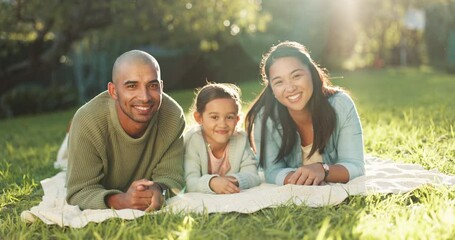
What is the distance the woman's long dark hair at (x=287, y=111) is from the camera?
152 inches

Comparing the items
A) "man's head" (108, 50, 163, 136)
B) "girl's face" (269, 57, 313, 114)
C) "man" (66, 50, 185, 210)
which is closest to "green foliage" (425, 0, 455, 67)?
"girl's face" (269, 57, 313, 114)

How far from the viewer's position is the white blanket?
3127mm

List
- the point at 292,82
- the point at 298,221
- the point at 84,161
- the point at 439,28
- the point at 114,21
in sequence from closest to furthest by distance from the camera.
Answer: the point at 298,221
the point at 84,161
the point at 292,82
the point at 114,21
the point at 439,28

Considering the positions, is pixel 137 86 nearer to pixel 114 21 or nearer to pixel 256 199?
pixel 256 199

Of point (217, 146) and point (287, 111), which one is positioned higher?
point (287, 111)

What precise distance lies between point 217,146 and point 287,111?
560mm

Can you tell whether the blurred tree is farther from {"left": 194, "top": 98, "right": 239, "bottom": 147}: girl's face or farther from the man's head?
the man's head

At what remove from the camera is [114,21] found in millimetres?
10930

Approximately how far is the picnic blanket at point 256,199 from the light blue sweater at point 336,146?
12 cm

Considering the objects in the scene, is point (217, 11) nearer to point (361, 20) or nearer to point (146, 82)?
point (146, 82)

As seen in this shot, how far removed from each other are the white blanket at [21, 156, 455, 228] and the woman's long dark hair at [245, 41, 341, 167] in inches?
15.5

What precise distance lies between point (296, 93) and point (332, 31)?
62.4ft

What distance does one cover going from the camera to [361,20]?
2506cm

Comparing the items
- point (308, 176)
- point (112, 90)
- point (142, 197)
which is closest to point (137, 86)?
point (112, 90)
